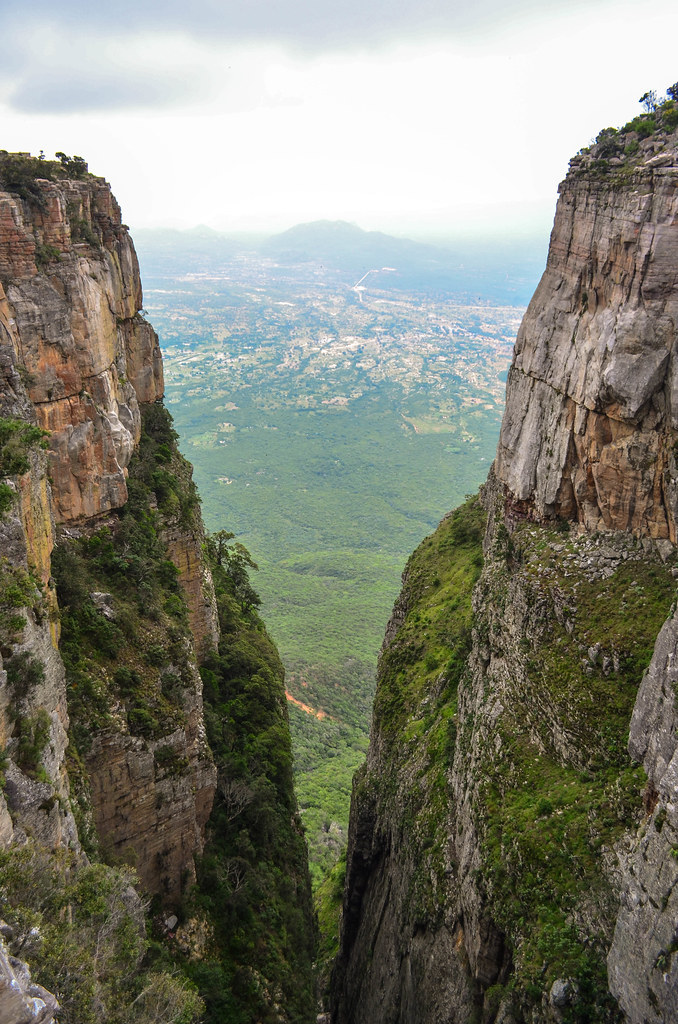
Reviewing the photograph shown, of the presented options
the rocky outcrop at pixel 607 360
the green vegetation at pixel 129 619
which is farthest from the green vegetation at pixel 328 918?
the rocky outcrop at pixel 607 360

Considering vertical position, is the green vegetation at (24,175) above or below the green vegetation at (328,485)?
above

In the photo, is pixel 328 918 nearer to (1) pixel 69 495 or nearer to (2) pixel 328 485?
(1) pixel 69 495

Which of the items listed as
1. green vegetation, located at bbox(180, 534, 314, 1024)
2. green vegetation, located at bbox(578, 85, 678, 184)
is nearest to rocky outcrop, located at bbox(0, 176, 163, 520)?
green vegetation, located at bbox(180, 534, 314, 1024)

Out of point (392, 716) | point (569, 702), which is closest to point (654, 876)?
point (569, 702)

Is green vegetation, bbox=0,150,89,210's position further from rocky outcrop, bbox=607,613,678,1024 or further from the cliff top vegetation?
rocky outcrop, bbox=607,613,678,1024

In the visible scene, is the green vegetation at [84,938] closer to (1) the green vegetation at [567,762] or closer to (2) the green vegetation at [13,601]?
(2) the green vegetation at [13,601]

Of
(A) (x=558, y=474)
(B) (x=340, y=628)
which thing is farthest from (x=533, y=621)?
(B) (x=340, y=628)

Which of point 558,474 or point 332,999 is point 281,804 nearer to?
point 332,999
